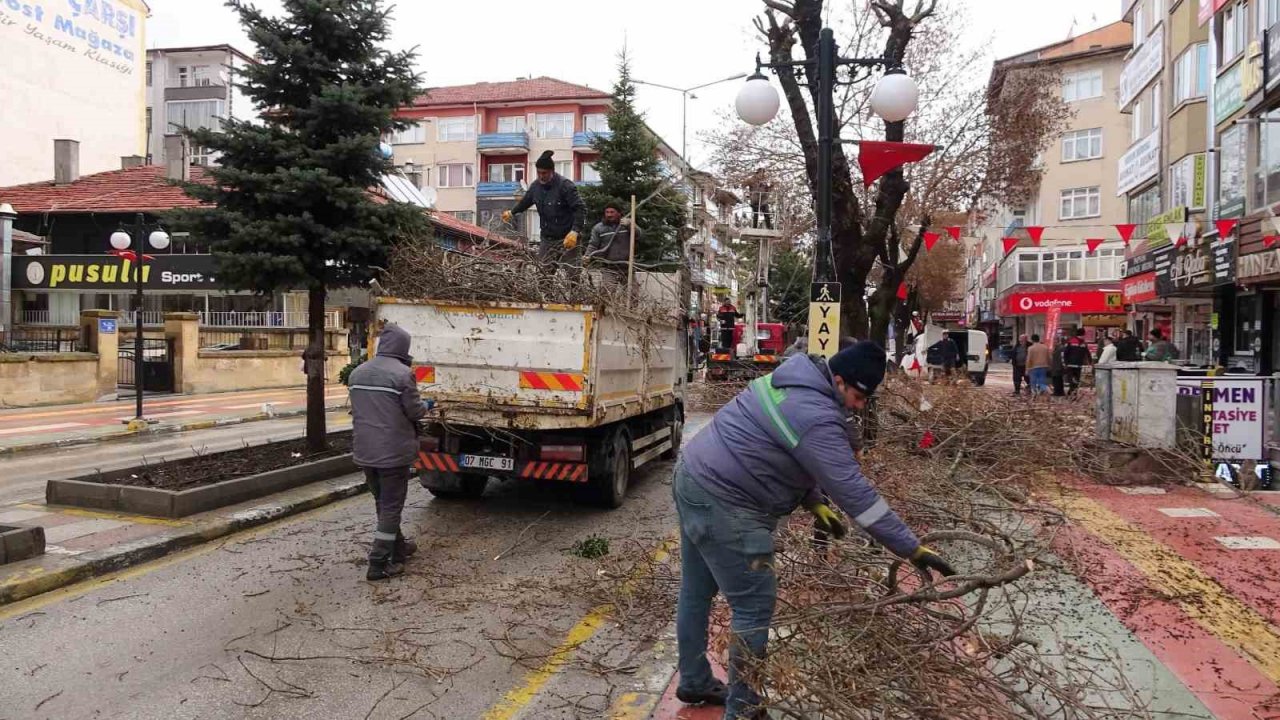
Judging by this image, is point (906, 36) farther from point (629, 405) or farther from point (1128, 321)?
point (1128, 321)

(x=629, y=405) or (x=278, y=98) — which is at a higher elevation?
(x=278, y=98)

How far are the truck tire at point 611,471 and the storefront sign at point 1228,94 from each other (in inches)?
649

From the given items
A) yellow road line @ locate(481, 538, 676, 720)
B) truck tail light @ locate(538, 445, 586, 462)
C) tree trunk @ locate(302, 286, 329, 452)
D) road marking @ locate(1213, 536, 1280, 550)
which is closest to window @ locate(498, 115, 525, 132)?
tree trunk @ locate(302, 286, 329, 452)

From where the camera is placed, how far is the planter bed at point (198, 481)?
736 cm

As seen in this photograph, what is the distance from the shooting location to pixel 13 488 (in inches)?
372

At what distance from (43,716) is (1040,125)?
2083 cm

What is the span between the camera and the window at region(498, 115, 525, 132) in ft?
179

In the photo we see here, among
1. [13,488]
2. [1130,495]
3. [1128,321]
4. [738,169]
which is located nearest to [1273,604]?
[1130,495]

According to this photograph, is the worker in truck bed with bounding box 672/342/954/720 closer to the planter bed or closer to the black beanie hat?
the black beanie hat

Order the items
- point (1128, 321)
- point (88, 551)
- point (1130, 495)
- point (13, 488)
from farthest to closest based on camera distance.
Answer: point (1128, 321)
point (13, 488)
point (1130, 495)
point (88, 551)

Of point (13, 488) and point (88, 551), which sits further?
point (13, 488)

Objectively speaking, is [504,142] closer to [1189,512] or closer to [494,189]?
[494,189]

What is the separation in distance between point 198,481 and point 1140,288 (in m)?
24.7

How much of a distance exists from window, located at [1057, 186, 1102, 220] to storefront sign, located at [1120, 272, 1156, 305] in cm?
1437
